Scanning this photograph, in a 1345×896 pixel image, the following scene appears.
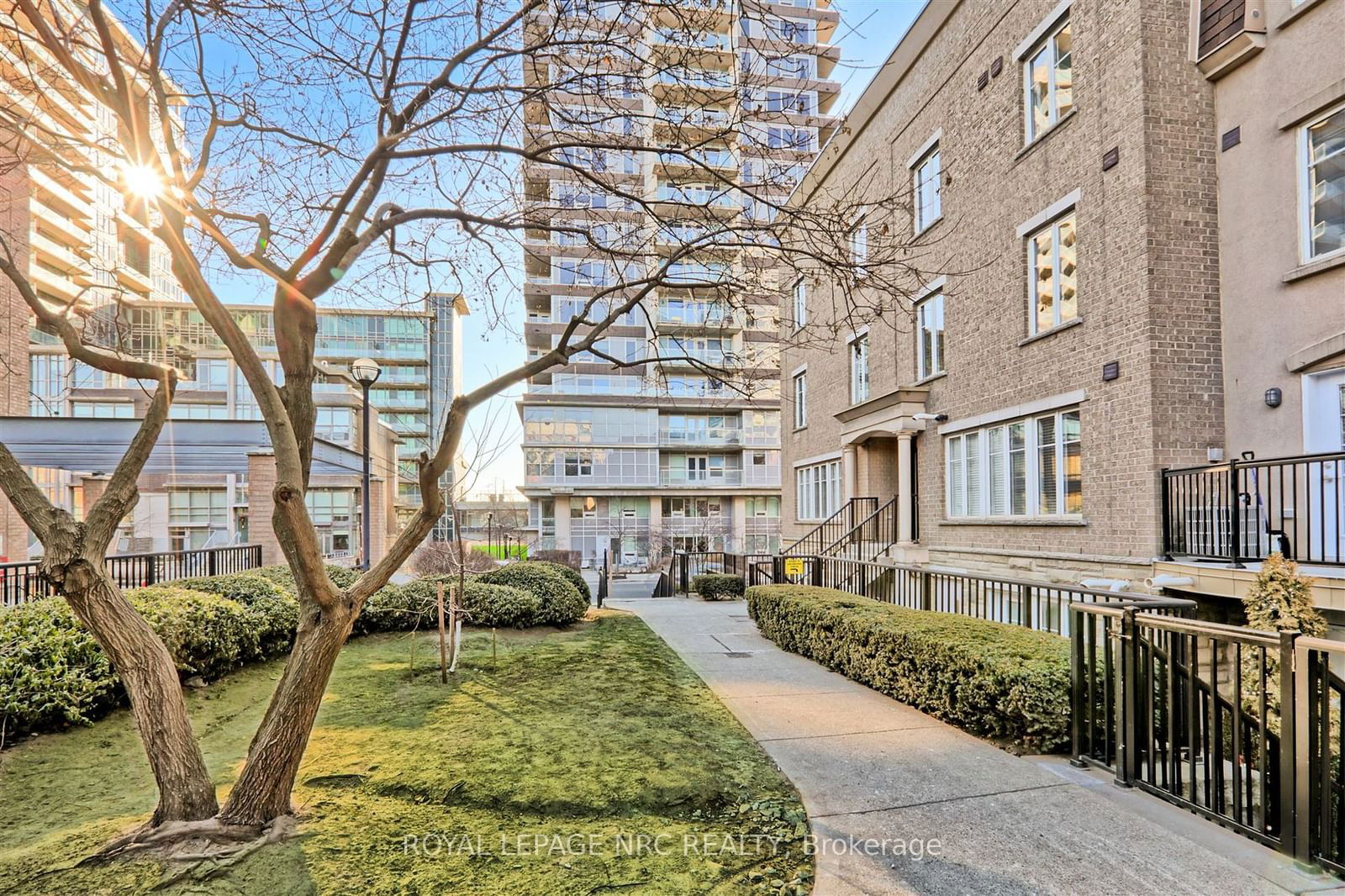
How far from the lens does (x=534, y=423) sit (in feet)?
136

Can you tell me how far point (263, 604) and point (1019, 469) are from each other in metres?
11.1

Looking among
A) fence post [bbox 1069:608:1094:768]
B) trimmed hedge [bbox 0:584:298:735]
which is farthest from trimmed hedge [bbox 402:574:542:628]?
fence post [bbox 1069:608:1094:768]

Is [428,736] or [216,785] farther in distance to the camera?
[428,736]

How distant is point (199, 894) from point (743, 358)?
4440 millimetres

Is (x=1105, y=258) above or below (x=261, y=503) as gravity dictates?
above

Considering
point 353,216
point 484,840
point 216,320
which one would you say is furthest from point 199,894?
point 353,216

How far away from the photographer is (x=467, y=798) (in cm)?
391

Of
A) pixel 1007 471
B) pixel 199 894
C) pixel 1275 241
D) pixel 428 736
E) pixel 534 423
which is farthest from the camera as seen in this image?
pixel 534 423

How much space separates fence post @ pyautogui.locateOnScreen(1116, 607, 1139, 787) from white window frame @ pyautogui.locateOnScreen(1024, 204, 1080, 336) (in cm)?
685

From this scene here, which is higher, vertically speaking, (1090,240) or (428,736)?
(1090,240)

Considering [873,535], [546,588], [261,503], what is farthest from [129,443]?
[873,535]

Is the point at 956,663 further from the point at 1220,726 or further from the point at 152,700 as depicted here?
the point at 152,700

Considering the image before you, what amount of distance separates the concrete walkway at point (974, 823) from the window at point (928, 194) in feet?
36.5

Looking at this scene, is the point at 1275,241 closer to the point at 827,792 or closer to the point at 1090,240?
the point at 1090,240
